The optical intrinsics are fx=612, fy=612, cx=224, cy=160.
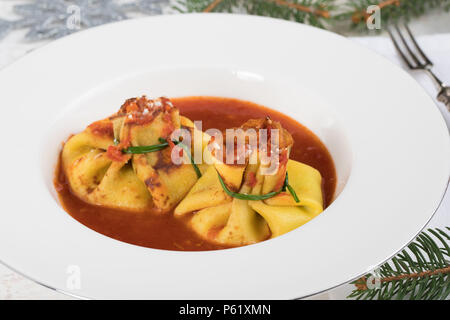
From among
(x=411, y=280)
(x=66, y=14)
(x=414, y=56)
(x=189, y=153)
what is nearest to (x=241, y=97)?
(x=189, y=153)

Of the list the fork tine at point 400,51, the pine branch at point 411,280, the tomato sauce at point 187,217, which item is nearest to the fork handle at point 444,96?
the fork tine at point 400,51

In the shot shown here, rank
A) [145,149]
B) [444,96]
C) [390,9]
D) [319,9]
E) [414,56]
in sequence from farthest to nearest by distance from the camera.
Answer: [390,9] → [319,9] → [414,56] → [444,96] → [145,149]

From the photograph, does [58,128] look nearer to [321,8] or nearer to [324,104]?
[324,104]

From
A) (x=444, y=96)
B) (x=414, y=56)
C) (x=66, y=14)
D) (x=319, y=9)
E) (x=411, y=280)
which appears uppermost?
(x=66, y=14)

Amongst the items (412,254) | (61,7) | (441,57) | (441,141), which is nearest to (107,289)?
(412,254)

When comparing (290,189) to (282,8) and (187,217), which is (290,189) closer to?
(187,217)

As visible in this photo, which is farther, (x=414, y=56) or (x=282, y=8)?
(x=282, y=8)

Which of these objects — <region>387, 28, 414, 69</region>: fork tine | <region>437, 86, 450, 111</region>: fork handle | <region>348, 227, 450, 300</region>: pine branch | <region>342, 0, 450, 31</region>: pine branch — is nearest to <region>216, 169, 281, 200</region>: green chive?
<region>348, 227, 450, 300</region>: pine branch

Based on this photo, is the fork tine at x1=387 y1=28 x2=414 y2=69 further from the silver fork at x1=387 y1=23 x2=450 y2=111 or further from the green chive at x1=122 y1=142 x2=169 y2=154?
the green chive at x1=122 y1=142 x2=169 y2=154
